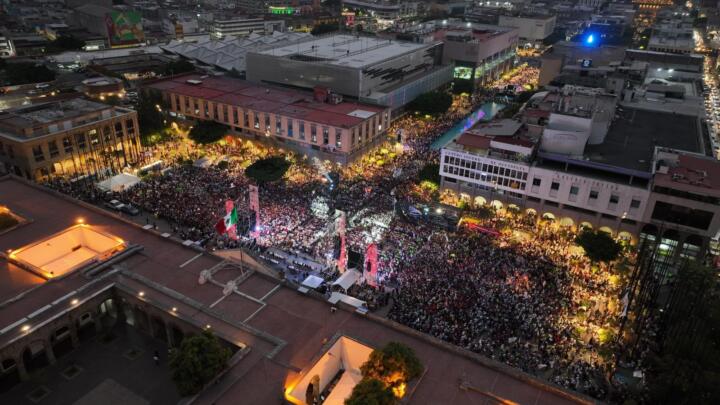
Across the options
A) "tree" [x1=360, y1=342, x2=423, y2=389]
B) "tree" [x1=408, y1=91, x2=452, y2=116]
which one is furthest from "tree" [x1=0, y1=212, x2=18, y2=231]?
"tree" [x1=408, y1=91, x2=452, y2=116]

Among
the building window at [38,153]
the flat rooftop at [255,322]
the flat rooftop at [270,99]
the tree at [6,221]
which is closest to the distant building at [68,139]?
the building window at [38,153]

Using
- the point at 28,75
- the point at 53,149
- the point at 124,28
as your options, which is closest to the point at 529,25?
the point at 124,28

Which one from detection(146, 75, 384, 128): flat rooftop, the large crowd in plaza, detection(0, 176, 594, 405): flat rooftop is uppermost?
detection(146, 75, 384, 128): flat rooftop

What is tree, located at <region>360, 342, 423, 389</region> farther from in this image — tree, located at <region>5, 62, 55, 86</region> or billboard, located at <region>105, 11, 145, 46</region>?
billboard, located at <region>105, 11, 145, 46</region>

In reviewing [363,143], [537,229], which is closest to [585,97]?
[537,229]

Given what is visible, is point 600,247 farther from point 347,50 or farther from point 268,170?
point 347,50

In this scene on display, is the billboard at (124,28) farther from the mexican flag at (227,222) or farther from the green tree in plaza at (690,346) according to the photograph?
the green tree in plaza at (690,346)

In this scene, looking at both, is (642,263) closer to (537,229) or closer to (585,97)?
(537,229)
